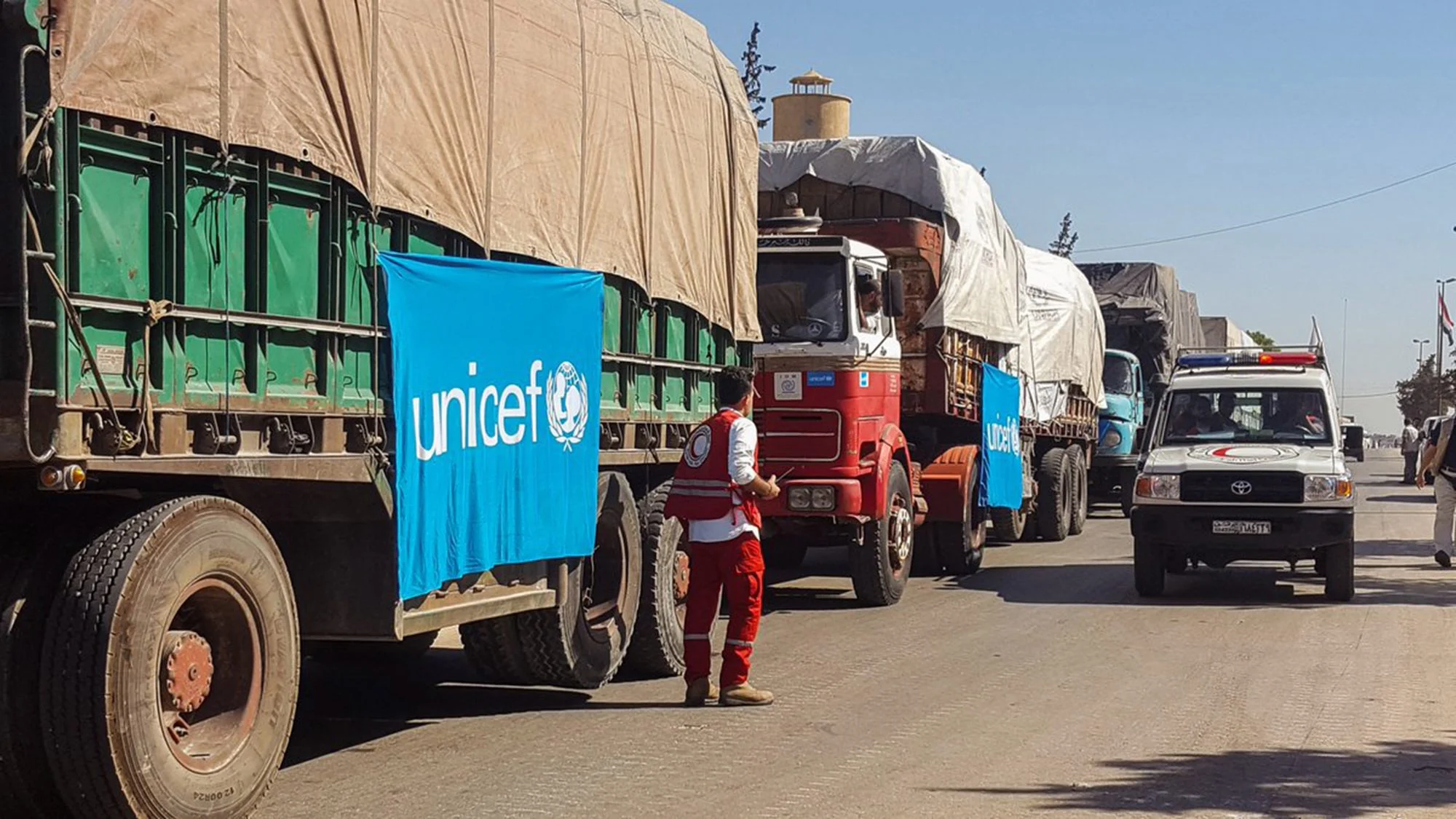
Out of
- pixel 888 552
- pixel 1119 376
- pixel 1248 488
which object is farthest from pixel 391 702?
pixel 1119 376

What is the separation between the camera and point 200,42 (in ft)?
19.1

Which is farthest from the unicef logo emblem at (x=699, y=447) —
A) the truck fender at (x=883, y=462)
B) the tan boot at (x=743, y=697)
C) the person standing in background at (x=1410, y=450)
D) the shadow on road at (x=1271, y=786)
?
the person standing in background at (x=1410, y=450)

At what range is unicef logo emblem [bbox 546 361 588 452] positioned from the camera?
27.7 ft

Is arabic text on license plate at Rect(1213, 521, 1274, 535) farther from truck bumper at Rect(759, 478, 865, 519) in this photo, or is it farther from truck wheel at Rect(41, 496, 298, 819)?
truck wheel at Rect(41, 496, 298, 819)

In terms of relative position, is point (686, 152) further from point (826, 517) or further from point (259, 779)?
point (259, 779)

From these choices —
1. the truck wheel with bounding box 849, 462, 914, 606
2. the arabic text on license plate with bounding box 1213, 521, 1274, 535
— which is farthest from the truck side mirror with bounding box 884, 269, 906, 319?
the arabic text on license plate with bounding box 1213, 521, 1274, 535

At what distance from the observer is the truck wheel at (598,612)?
891cm

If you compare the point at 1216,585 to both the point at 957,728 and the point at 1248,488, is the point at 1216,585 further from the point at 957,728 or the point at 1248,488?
the point at 957,728

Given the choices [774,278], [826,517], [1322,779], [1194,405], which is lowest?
[1322,779]

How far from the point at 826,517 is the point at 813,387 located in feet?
3.45

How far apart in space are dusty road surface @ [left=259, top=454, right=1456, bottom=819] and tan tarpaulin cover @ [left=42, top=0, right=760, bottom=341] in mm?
2453

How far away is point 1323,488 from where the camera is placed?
13719 mm

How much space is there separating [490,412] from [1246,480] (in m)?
8.16

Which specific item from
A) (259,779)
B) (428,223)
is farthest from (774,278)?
(259,779)
